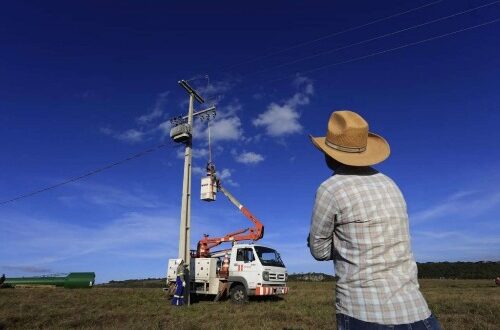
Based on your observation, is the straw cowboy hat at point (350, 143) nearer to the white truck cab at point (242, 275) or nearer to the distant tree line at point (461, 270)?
the white truck cab at point (242, 275)

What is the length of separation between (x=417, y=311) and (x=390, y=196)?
644 mm

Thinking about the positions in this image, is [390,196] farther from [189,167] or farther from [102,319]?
[189,167]

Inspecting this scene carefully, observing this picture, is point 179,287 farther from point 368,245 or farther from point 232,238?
point 368,245

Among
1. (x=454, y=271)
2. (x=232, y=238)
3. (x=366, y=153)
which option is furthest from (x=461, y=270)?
(x=366, y=153)

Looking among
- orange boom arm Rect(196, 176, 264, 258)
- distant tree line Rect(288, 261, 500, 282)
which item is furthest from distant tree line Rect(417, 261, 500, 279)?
orange boom arm Rect(196, 176, 264, 258)

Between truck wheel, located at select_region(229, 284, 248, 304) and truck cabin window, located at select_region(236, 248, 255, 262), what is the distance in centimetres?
115

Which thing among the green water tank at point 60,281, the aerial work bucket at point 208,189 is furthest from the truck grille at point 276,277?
the green water tank at point 60,281

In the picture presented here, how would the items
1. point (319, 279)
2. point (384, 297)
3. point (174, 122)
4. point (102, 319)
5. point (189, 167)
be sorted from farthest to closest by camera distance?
point (319, 279) < point (174, 122) < point (189, 167) < point (102, 319) < point (384, 297)

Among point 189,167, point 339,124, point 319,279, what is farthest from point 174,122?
point 319,279

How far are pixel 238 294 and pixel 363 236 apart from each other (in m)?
16.7

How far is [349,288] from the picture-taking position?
2.29 metres

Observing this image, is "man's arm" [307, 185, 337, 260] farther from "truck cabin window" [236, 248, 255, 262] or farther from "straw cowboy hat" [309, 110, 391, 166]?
"truck cabin window" [236, 248, 255, 262]

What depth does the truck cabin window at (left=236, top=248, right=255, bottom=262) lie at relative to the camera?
18.4 meters

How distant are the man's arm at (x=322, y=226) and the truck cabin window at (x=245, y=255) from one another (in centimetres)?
1615
